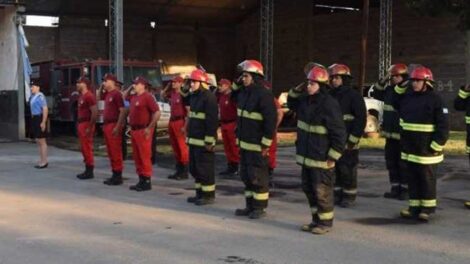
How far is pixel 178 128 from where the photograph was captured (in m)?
11.2

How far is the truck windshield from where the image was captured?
822 inches

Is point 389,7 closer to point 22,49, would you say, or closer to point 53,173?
point 22,49

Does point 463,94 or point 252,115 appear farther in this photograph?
point 463,94

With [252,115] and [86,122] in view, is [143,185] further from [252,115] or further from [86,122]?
[252,115]

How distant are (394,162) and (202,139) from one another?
113 inches

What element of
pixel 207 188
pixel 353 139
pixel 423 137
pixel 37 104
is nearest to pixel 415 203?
pixel 423 137

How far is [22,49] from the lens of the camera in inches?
765

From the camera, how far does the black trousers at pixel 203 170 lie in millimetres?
8656

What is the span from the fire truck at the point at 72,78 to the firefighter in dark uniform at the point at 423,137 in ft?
44.9

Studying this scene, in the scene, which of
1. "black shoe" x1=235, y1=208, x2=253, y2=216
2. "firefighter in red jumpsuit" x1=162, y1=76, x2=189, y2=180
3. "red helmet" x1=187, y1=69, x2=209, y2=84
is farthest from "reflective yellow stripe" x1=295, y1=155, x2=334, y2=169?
"firefighter in red jumpsuit" x1=162, y1=76, x2=189, y2=180

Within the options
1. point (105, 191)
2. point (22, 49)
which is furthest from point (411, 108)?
point (22, 49)

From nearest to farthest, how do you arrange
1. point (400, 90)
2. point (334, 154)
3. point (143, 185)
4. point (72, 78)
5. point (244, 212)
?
1. point (334, 154)
2. point (244, 212)
3. point (400, 90)
4. point (143, 185)
5. point (72, 78)

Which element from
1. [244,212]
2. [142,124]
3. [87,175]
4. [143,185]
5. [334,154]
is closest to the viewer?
[334,154]

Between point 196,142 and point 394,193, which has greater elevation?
point 196,142
